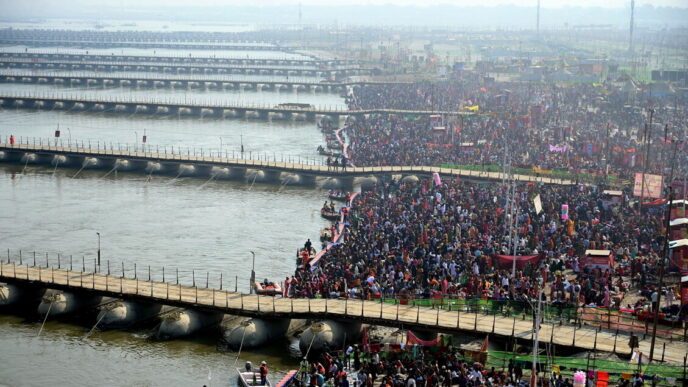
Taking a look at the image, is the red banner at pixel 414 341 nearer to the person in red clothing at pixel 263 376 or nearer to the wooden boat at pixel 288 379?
the wooden boat at pixel 288 379

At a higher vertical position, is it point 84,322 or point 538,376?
point 538,376

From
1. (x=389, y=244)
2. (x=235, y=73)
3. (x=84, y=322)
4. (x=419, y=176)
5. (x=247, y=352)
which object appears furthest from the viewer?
(x=235, y=73)

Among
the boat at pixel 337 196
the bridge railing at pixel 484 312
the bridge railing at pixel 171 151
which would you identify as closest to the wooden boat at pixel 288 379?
the bridge railing at pixel 484 312

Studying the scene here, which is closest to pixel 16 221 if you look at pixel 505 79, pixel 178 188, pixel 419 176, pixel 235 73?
pixel 178 188

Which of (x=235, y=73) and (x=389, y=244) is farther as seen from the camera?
(x=235, y=73)

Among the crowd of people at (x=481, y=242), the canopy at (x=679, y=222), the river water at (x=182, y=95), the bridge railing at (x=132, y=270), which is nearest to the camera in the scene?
the crowd of people at (x=481, y=242)

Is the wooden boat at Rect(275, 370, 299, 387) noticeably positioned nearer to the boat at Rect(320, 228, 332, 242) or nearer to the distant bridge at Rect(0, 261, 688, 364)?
the distant bridge at Rect(0, 261, 688, 364)

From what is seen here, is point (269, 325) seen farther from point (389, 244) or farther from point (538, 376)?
point (538, 376)
